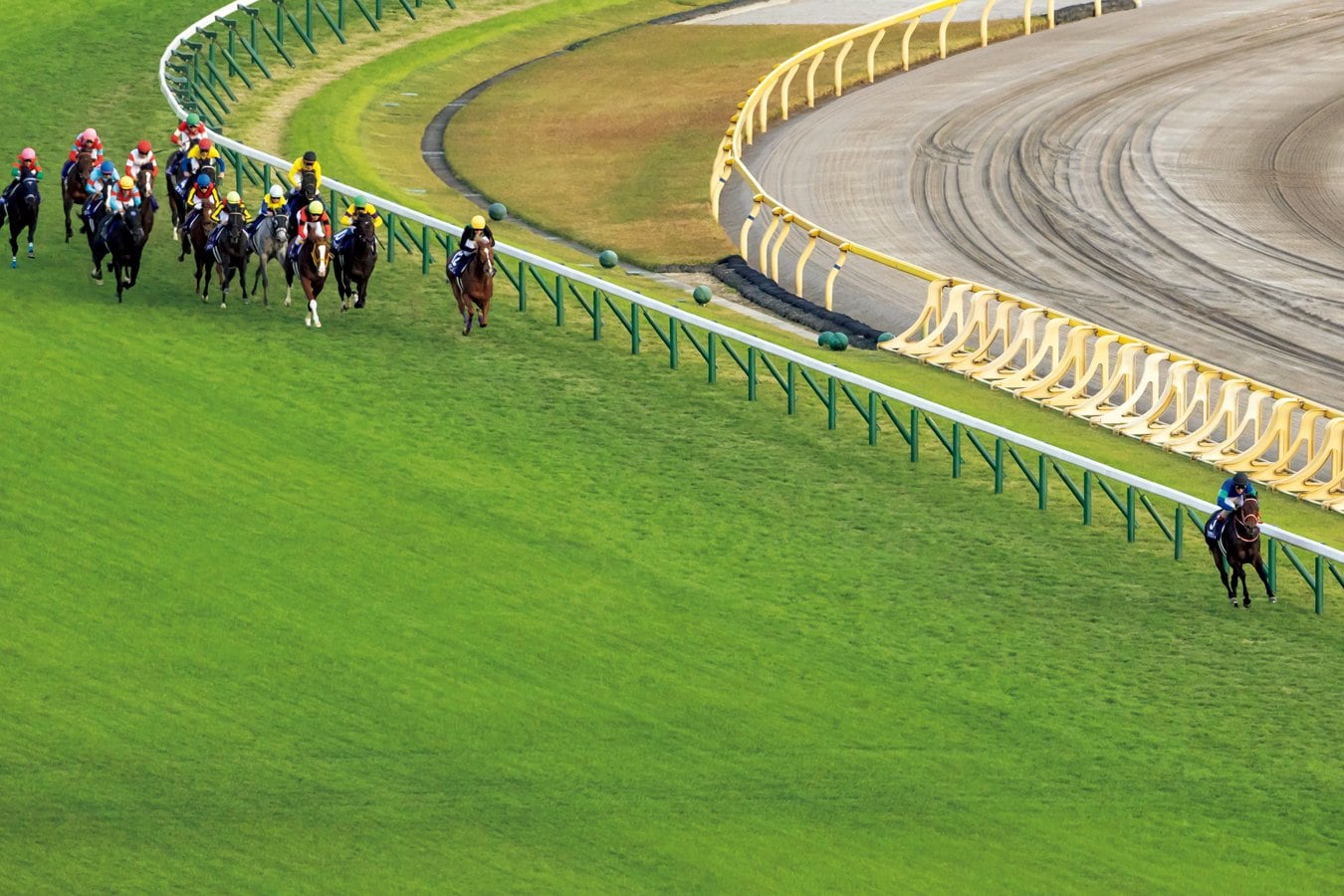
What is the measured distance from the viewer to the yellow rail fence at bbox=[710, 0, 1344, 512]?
2764cm

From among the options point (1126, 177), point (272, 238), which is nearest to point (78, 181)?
point (272, 238)

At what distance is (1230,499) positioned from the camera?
77.9 ft

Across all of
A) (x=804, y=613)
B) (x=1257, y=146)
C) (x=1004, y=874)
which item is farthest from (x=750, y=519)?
(x=1257, y=146)

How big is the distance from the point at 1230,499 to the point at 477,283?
30.8ft

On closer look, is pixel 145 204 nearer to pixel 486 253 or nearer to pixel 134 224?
pixel 134 224

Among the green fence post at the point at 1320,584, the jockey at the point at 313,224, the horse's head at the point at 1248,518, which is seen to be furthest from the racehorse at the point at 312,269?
the green fence post at the point at 1320,584

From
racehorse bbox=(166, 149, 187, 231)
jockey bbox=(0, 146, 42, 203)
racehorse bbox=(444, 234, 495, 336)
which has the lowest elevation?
racehorse bbox=(444, 234, 495, 336)

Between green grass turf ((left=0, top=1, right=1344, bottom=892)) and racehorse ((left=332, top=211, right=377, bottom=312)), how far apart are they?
88 centimetres

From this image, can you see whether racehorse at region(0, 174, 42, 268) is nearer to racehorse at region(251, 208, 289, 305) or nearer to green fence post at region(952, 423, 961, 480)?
racehorse at region(251, 208, 289, 305)

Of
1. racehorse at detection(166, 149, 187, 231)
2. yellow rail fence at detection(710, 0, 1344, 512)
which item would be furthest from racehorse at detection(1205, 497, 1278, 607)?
racehorse at detection(166, 149, 187, 231)

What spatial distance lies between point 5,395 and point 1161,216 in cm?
1722

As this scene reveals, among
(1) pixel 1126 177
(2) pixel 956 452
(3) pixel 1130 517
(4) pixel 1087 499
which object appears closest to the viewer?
(3) pixel 1130 517

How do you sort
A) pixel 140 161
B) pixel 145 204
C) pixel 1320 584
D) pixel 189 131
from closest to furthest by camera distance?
pixel 1320 584 → pixel 145 204 → pixel 140 161 → pixel 189 131

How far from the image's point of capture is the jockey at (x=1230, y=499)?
2362 centimetres
